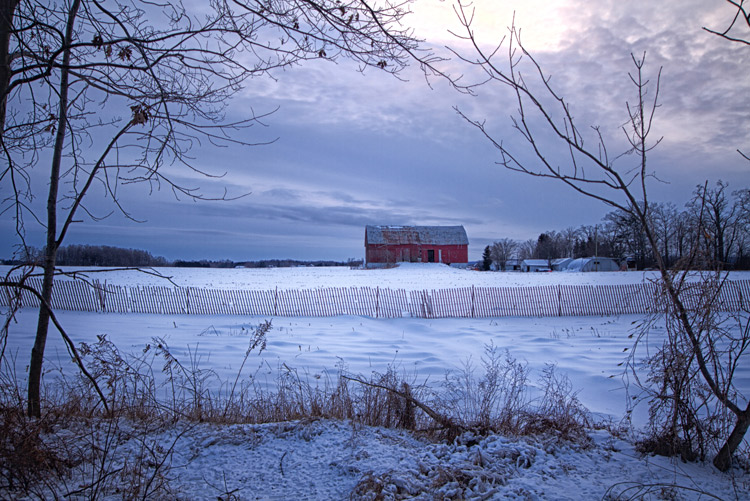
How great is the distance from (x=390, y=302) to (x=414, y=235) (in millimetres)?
34429

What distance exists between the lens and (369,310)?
18.3 metres

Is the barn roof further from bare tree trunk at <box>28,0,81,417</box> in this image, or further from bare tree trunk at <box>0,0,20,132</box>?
bare tree trunk at <box>0,0,20,132</box>

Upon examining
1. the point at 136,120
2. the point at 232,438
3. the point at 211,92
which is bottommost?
the point at 232,438

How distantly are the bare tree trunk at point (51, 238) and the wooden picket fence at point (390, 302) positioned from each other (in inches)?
570

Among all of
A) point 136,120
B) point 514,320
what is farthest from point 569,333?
point 136,120

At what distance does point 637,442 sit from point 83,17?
5.49 meters

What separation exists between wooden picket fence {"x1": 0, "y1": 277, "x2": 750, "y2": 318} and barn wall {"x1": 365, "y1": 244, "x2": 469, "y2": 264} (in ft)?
102

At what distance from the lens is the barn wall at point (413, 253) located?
51.1 meters

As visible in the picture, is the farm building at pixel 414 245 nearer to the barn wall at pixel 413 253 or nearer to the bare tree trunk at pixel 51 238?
the barn wall at pixel 413 253

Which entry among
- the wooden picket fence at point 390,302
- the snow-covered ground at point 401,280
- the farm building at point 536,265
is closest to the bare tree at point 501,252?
the farm building at point 536,265

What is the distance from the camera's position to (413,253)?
5159 cm

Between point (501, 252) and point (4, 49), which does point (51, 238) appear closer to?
point (4, 49)

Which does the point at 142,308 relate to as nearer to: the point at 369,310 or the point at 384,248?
the point at 369,310

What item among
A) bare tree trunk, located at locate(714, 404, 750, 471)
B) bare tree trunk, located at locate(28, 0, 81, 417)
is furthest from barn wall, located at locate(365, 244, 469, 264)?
bare tree trunk, located at locate(714, 404, 750, 471)
